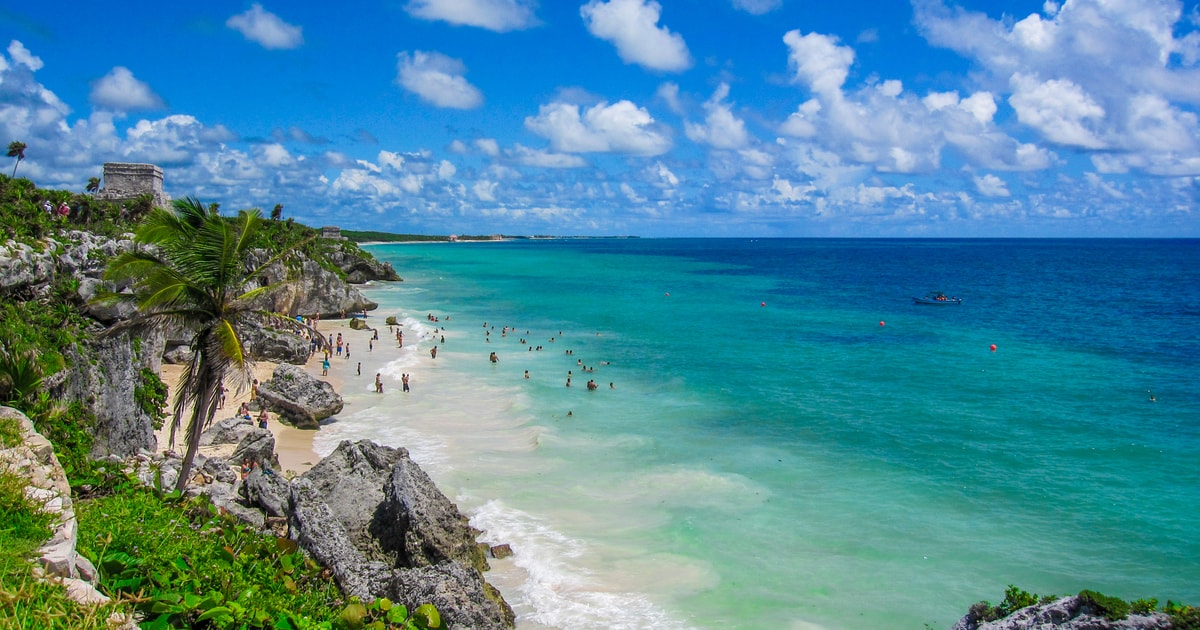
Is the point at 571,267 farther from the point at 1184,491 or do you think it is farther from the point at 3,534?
the point at 3,534

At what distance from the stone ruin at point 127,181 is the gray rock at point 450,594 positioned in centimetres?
2238

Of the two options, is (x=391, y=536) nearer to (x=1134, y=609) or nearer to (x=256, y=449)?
(x=256, y=449)

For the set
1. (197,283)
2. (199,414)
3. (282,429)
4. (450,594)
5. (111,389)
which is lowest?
(282,429)

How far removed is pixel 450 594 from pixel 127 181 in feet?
80.9

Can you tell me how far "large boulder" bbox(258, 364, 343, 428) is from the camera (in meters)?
25.4

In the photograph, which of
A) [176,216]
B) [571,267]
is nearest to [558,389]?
[176,216]

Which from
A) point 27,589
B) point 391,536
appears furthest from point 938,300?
point 27,589

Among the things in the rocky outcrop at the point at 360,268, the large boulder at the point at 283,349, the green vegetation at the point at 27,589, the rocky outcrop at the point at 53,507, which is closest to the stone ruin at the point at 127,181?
the large boulder at the point at 283,349

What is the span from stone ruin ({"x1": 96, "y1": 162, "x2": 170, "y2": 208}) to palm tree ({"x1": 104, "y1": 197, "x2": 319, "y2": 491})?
18116mm

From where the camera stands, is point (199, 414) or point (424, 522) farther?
point (424, 522)

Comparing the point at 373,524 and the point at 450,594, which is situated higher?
the point at 450,594

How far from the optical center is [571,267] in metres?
133

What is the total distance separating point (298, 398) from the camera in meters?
26.1

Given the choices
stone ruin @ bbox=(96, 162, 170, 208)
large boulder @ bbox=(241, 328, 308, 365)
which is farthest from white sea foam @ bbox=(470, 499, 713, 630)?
large boulder @ bbox=(241, 328, 308, 365)
